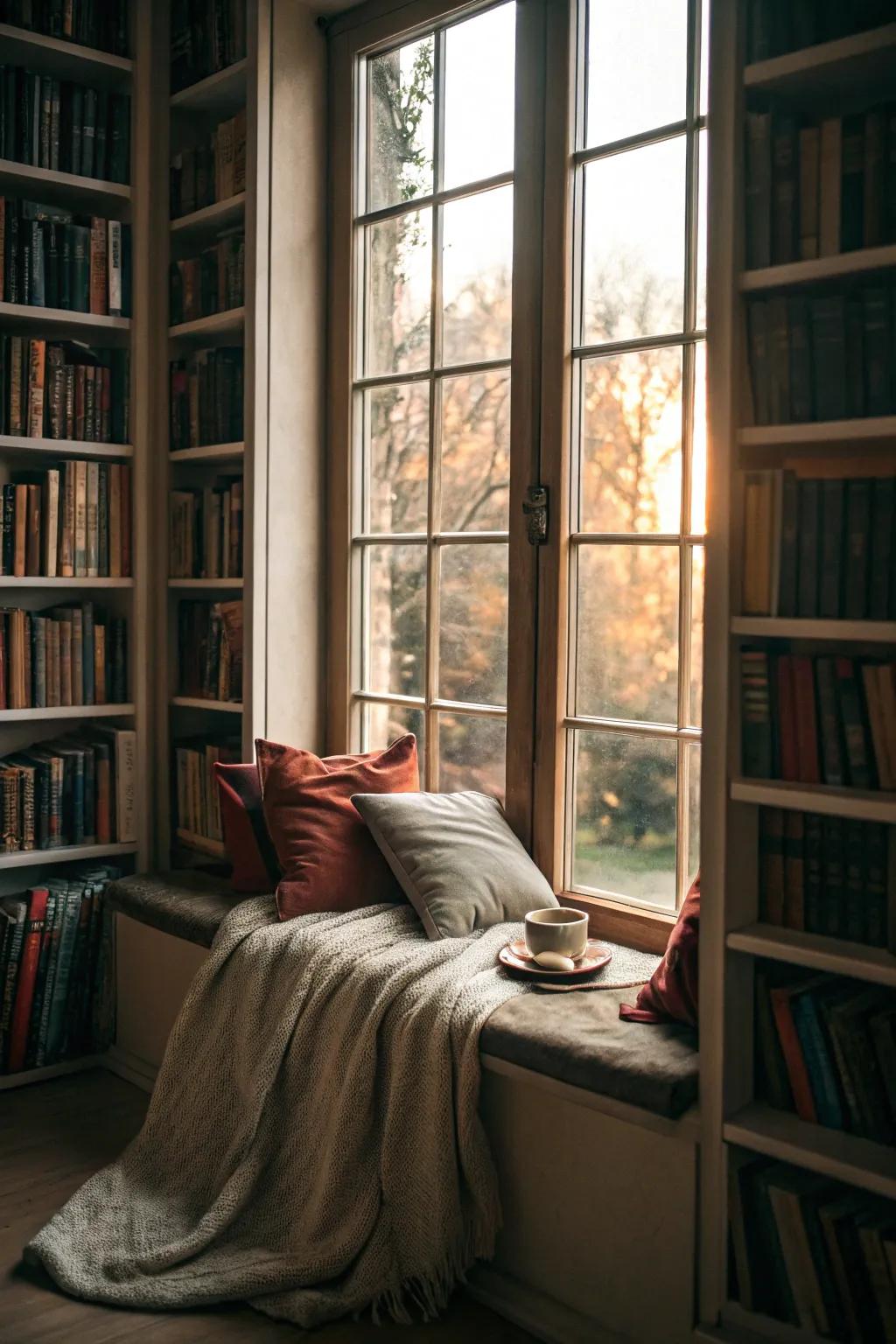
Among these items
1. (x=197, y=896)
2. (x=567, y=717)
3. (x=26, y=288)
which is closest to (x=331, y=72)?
(x=26, y=288)

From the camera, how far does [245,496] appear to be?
3107mm

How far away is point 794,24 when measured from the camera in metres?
1.80

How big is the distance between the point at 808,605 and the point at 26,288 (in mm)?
2300

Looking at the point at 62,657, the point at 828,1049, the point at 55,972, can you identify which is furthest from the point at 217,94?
the point at 828,1049

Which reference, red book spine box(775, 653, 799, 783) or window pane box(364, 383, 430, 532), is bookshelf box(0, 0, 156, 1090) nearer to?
window pane box(364, 383, 430, 532)

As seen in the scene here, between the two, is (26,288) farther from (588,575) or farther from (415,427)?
(588,575)

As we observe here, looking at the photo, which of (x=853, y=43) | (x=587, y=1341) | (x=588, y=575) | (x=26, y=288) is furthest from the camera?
(x=26, y=288)

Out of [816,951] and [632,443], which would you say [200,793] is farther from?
[816,951]

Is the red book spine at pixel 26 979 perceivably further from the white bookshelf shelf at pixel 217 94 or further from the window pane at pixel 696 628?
the white bookshelf shelf at pixel 217 94

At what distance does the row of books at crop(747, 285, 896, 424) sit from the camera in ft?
5.74

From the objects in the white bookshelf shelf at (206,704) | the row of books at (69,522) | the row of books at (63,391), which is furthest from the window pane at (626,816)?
the row of books at (63,391)

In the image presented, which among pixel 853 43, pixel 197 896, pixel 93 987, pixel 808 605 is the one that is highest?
pixel 853 43

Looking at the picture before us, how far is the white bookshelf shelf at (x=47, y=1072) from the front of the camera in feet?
10.2

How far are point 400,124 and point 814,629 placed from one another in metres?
1.92
